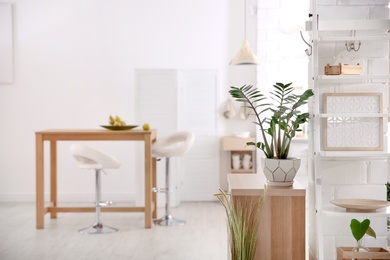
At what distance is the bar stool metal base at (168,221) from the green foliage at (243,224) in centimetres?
278

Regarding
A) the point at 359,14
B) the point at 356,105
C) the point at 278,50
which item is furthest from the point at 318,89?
the point at 278,50

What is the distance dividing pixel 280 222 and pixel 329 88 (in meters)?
0.92

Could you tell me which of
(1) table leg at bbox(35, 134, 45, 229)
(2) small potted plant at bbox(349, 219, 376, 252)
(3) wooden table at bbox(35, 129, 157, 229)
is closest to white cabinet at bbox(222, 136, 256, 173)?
(3) wooden table at bbox(35, 129, 157, 229)

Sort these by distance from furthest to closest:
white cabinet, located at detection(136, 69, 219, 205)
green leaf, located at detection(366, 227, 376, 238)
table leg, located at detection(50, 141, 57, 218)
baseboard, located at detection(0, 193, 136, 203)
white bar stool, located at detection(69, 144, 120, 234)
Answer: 1. baseboard, located at detection(0, 193, 136, 203)
2. white cabinet, located at detection(136, 69, 219, 205)
3. table leg, located at detection(50, 141, 57, 218)
4. white bar stool, located at detection(69, 144, 120, 234)
5. green leaf, located at detection(366, 227, 376, 238)

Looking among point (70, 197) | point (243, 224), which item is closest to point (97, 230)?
point (70, 197)

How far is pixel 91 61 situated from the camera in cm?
852

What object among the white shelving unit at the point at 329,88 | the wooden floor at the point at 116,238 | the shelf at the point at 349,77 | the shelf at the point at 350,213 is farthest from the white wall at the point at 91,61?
the shelf at the point at 350,213

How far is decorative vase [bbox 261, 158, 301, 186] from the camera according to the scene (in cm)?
414

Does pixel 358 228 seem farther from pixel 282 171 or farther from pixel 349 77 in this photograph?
pixel 349 77

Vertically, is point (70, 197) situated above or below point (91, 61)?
below

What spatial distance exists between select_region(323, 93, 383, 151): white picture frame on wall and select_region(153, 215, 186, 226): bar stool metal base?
117 inches

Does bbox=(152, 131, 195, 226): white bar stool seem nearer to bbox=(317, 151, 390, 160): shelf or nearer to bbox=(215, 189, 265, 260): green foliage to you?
bbox=(215, 189, 265, 260): green foliage

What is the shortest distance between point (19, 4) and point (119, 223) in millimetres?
3391

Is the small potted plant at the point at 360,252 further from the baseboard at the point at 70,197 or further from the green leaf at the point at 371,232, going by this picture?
the baseboard at the point at 70,197
